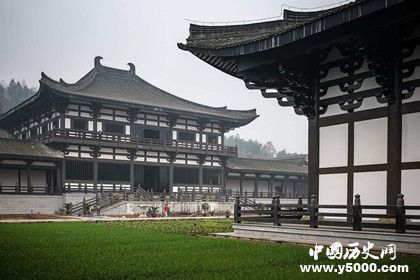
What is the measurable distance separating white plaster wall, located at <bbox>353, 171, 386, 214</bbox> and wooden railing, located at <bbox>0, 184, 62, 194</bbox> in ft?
93.1

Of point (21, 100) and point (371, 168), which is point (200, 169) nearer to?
point (371, 168)

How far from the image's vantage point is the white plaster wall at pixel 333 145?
14.2 meters

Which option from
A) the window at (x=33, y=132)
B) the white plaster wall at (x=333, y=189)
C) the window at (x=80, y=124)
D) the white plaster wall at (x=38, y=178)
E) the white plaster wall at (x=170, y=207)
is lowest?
the white plaster wall at (x=170, y=207)

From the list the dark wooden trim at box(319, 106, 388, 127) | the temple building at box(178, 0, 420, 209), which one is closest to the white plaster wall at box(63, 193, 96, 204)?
the temple building at box(178, 0, 420, 209)

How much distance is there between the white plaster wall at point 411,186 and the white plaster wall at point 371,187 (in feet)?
2.13

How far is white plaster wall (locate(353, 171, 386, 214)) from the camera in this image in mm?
12935

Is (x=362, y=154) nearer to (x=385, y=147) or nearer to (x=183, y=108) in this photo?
(x=385, y=147)

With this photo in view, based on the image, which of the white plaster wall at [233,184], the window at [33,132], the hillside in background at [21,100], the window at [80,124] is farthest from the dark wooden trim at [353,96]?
the hillside in background at [21,100]

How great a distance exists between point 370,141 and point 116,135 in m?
29.9

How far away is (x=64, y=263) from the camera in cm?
909

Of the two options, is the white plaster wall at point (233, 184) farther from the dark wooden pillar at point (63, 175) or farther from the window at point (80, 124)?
the dark wooden pillar at point (63, 175)

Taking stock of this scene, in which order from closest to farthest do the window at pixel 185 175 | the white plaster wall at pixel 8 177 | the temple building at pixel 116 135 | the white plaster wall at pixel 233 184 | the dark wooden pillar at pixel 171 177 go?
the white plaster wall at pixel 8 177
the temple building at pixel 116 135
the dark wooden pillar at pixel 171 177
the window at pixel 185 175
the white plaster wall at pixel 233 184

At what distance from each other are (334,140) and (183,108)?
32813 mm

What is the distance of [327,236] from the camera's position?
12461 millimetres
